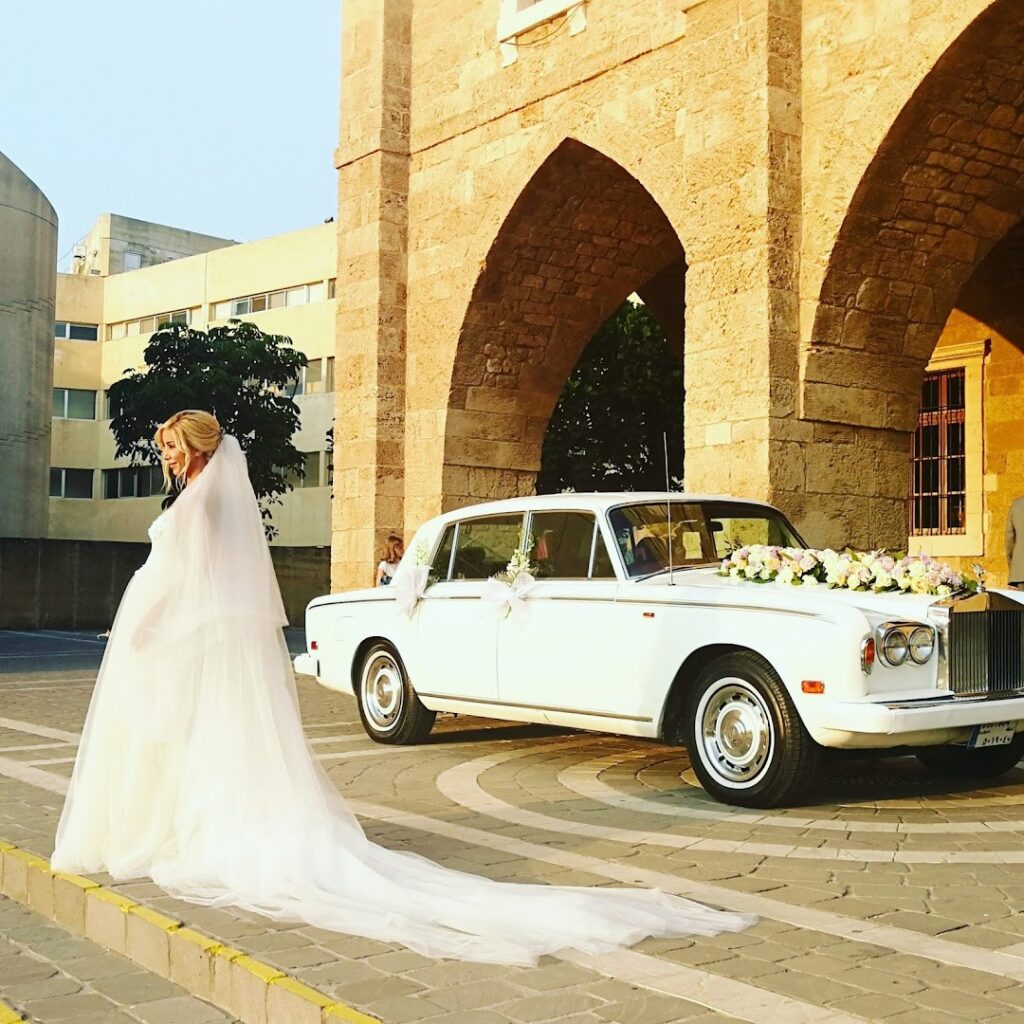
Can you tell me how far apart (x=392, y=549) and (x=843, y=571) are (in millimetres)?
9223

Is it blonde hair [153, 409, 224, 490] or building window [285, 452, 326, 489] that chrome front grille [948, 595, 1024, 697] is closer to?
blonde hair [153, 409, 224, 490]

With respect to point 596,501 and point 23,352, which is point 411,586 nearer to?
point 596,501

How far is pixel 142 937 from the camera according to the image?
4332 millimetres

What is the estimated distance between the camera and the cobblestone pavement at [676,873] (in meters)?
3.50

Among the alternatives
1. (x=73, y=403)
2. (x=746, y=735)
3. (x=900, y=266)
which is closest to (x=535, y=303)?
(x=900, y=266)

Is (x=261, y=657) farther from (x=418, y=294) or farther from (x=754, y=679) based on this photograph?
(x=418, y=294)

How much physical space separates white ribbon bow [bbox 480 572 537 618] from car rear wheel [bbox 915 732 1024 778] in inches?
96.2

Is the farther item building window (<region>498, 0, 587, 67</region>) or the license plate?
building window (<region>498, 0, 587, 67</region>)

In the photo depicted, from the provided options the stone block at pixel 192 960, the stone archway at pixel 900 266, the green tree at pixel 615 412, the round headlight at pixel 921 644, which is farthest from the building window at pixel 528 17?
the stone block at pixel 192 960

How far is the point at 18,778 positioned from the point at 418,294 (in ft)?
32.9

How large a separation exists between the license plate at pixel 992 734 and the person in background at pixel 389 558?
30.3 feet

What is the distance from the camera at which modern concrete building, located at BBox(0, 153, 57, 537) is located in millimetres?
33719

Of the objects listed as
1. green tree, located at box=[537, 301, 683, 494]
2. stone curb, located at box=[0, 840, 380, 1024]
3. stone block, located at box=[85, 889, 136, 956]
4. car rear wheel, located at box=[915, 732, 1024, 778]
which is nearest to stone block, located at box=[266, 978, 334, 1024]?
stone curb, located at box=[0, 840, 380, 1024]

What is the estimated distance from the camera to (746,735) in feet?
22.1
